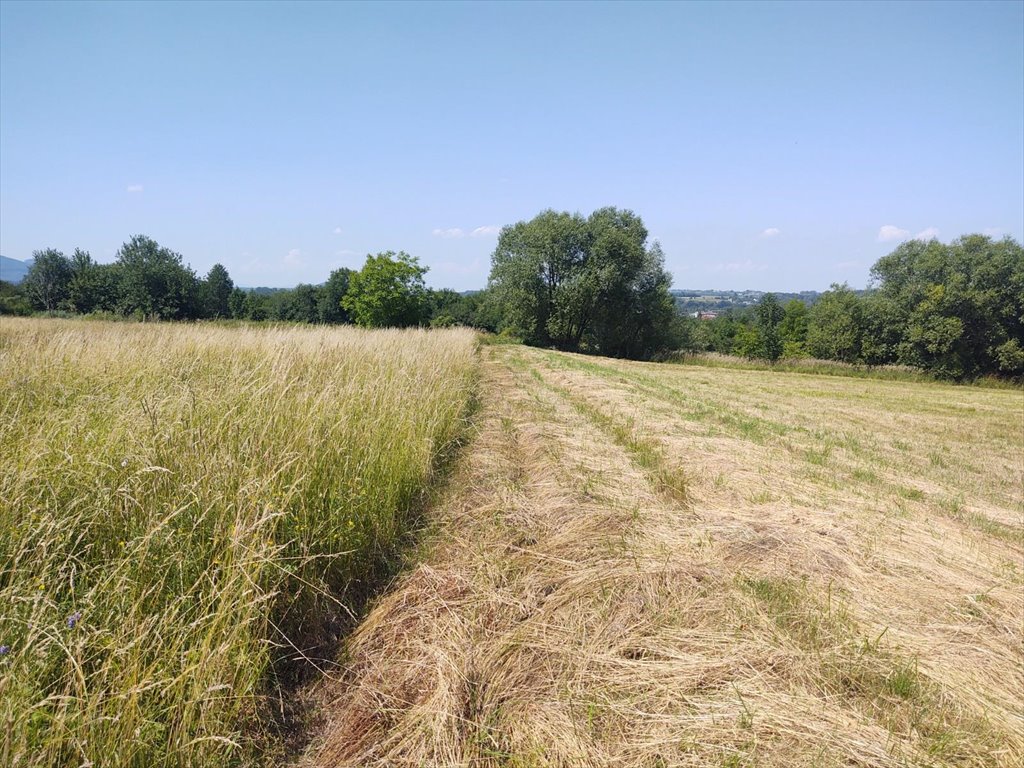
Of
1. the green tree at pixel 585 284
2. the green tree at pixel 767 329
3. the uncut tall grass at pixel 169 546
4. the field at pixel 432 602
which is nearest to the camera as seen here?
the uncut tall grass at pixel 169 546

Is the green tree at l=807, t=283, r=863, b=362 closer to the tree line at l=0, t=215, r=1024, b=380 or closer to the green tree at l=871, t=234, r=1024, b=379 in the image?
the tree line at l=0, t=215, r=1024, b=380

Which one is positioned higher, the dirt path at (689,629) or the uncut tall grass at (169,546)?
the uncut tall grass at (169,546)

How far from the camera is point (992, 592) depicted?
9.95 feet

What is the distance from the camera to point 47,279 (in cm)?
5397

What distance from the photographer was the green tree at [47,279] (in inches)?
2088

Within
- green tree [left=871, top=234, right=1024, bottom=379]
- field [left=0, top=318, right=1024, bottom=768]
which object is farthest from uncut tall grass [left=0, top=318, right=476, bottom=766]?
green tree [left=871, top=234, right=1024, bottom=379]

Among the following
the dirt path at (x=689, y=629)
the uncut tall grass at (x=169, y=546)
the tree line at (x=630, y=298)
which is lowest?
the dirt path at (x=689, y=629)

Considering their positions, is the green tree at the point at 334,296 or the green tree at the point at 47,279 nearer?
the green tree at the point at 47,279

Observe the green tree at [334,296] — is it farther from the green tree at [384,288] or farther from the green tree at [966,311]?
the green tree at [966,311]

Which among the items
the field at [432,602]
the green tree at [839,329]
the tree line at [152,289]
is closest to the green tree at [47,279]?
the tree line at [152,289]

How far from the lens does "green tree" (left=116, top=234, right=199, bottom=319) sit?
41.6 metres

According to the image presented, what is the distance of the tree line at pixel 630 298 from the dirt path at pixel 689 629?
31867mm

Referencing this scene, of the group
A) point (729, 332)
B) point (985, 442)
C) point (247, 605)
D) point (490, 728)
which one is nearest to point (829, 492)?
point (490, 728)

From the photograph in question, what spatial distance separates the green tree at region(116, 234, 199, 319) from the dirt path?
4669 cm
